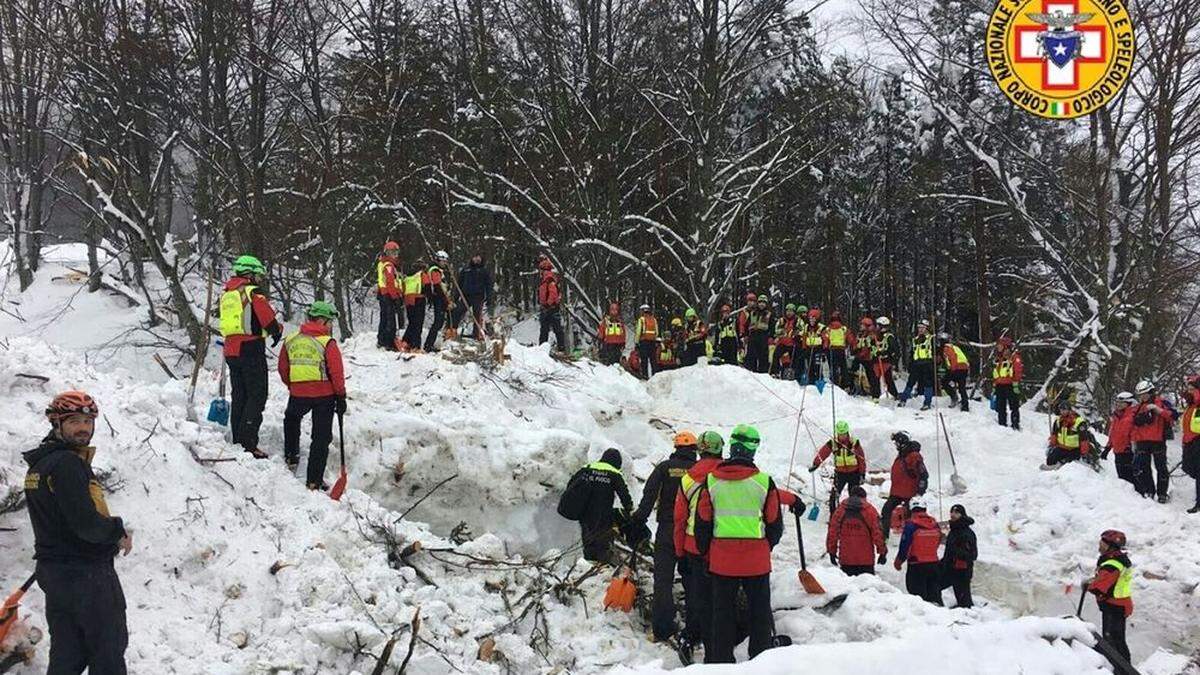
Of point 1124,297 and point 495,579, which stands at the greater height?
point 1124,297

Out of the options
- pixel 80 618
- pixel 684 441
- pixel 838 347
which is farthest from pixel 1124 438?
pixel 80 618

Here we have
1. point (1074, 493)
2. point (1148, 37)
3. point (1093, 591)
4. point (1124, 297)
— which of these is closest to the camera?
point (1093, 591)

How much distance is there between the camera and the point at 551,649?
602 cm

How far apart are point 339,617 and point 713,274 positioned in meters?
15.0

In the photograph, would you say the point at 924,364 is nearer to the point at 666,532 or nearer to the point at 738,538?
the point at 666,532

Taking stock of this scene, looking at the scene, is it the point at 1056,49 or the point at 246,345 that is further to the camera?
the point at 1056,49

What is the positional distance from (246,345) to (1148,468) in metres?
11.7

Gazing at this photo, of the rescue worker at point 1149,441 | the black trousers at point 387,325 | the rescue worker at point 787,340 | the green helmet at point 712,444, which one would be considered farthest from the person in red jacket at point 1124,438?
the black trousers at point 387,325

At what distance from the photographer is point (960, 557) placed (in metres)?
8.56

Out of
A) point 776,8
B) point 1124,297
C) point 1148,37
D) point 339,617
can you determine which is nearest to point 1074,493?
point 1124,297

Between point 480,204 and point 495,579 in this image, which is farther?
point 480,204

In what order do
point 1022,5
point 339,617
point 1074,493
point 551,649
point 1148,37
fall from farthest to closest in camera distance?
point 1148,37
point 1022,5
point 1074,493
point 551,649
point 339,617

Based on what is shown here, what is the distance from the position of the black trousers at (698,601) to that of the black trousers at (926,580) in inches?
141

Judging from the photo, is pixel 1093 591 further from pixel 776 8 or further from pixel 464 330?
pixel 776 8
